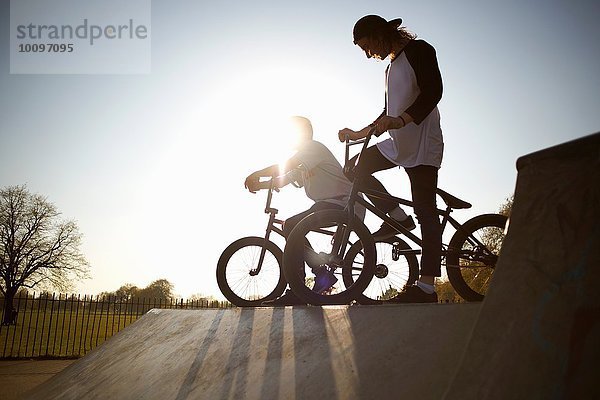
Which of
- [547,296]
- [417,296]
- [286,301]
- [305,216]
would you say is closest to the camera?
[547,296]

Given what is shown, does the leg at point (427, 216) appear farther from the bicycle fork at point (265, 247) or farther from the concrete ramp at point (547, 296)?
the bicycle fork at point (265, 247)

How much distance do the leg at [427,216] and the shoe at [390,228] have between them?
709 mm

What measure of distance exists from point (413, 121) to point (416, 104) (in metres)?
0.12

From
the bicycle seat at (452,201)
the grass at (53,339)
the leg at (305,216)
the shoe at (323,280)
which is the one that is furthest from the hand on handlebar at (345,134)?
the grass at (53,339)

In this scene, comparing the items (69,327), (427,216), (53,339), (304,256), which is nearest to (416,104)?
(427,216)

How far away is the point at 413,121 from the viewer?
3.03 m

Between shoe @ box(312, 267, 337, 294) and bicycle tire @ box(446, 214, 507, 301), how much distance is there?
1105 millimetres

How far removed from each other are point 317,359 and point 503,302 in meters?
0.95

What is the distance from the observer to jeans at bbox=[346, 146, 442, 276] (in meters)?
2.89

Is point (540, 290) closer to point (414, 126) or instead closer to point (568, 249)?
point (568, 249)

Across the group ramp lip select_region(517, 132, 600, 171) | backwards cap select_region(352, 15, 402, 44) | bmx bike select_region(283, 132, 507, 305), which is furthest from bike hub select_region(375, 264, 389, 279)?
ramp lip select_region(517, 132, 600, 171)

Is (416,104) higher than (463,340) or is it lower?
higher

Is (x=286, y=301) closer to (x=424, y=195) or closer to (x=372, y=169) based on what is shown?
(x=372, y=169)

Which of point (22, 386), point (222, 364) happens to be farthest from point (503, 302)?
point (22, 386)
